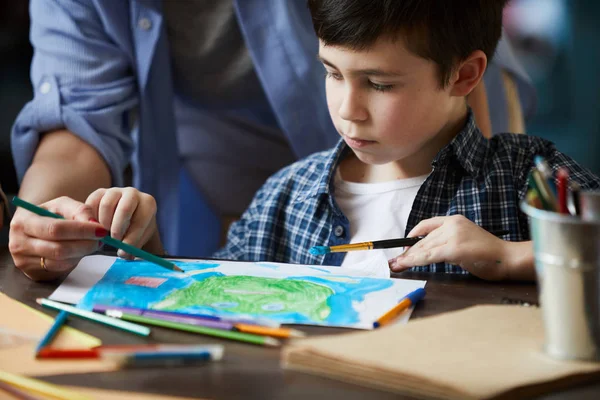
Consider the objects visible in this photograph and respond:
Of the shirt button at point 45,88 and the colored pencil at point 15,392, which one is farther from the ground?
the shirt button at point 45,88

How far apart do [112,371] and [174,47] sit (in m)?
1.02

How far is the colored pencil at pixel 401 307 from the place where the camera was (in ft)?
2.25

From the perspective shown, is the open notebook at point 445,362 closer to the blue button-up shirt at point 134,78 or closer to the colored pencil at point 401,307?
the colored pencil at point 401,307

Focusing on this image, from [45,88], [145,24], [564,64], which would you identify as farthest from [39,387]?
[564,64]

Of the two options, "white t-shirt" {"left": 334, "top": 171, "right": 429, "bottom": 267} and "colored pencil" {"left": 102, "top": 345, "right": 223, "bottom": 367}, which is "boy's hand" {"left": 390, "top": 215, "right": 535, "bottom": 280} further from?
"colored pencil" {"left": 102, "top": 345, "right": 223, "bottom": 367}

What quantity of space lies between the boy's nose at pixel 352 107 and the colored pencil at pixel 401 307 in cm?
30

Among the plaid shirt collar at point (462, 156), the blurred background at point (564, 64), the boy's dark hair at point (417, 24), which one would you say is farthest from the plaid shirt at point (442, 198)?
the blurred background at point (564, 64)

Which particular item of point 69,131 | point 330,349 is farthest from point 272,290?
point 69,131

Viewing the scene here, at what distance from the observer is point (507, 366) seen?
0.56 metres

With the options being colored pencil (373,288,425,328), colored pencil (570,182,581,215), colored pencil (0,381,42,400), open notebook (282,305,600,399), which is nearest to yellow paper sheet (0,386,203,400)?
colored pencil (0,381,42,400)

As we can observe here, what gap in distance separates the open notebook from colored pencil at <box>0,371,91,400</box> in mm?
161

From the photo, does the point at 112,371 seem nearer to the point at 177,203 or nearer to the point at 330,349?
the point at 330,349

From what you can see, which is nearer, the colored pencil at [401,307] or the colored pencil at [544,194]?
the colored pencil at [544,194]

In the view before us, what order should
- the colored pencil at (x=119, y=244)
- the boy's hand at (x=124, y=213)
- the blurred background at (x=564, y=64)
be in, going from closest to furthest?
the colored pencil at (x=119, y=244) < the boy's hand at (x=124, y=213) < the blurred background at (x=564, y=64)
